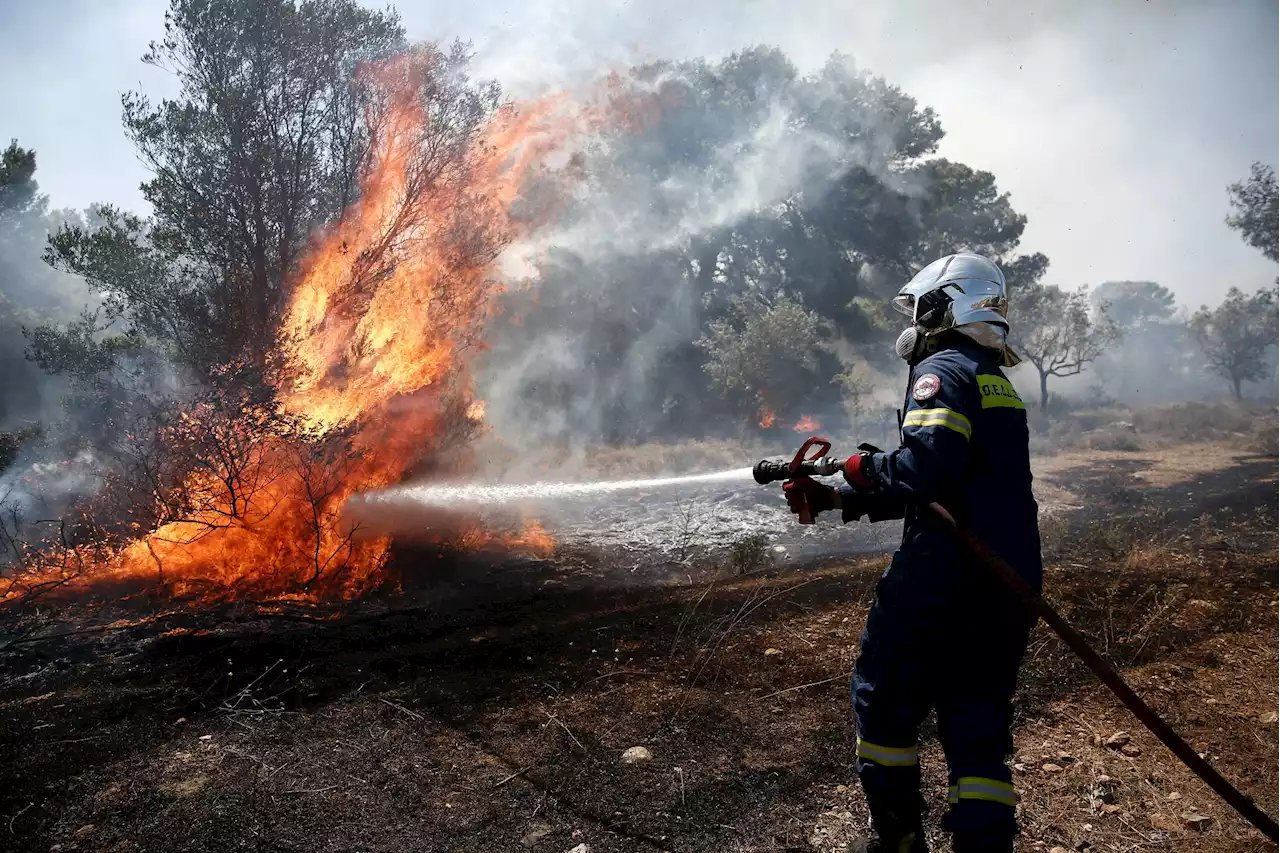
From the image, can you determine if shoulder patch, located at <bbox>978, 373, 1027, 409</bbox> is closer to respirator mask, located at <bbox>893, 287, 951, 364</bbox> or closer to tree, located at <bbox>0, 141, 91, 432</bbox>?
respirator mask, located at <bbox>893, 287, 951, 364</bbox>

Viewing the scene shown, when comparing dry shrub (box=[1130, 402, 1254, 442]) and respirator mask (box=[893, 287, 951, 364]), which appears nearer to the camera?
respirator mask (box=[893, 287, 951, 364])

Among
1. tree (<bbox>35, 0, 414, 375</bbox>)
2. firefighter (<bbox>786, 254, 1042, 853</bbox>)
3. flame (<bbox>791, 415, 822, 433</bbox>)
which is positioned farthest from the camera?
flame (<bbox>791, 415, 822, 433</bbox>)

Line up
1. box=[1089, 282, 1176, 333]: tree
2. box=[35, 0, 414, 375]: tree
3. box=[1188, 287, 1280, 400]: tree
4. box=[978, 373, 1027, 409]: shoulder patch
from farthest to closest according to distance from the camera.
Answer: box=[1089, 282, 1176, 333]: tree
box=[1188, 287, 1280, 400]: tree
box=[35, 0, 414, 375]: tree
box=[978, 373, 1027, 409]: shoulder patch

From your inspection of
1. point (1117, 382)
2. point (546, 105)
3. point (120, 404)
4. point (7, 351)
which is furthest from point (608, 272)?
point (1117, 382)

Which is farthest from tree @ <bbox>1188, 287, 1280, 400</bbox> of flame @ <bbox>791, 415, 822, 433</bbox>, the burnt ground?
the burnt ground

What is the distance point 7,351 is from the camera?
23.0 m

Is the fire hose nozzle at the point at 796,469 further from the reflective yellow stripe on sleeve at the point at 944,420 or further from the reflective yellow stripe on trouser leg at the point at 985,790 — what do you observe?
the reflective yellow stripe on trouser leg at the point at 985,790

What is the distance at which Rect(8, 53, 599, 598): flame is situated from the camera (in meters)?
7.93

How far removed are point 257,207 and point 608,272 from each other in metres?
16.3

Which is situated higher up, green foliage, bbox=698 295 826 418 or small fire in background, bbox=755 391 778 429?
green foliage, bbox=698 295 826 418

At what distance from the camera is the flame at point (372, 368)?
7.93 meters

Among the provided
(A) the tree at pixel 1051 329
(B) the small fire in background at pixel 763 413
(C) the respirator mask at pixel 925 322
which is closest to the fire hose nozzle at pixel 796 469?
(C) the respirator mask at pixel 925 322

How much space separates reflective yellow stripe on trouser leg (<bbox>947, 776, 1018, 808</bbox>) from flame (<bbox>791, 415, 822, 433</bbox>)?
77.1ft

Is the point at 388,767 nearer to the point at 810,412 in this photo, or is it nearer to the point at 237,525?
the point at 237,525
